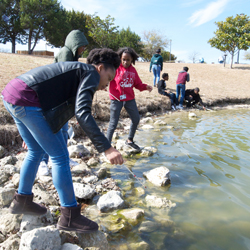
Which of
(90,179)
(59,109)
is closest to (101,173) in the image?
(90,179)

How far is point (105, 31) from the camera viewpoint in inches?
1126

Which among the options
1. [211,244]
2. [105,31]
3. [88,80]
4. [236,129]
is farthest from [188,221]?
[105,31]

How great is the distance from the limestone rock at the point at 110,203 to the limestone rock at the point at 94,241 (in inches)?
22.4

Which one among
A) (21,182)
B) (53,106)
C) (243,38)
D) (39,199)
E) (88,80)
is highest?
(243,38)

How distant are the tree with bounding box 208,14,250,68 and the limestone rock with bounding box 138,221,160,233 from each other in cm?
2943

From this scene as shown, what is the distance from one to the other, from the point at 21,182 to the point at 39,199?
62cm

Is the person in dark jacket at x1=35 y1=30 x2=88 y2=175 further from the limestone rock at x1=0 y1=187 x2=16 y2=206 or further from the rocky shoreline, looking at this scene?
the limestone rock at x1=0 y1=187 x2=16 y2=206

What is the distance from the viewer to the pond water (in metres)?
2.16

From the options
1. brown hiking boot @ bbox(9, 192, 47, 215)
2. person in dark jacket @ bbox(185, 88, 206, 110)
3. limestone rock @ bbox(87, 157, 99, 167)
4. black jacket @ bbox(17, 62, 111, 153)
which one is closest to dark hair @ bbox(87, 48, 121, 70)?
black jacket @ bbox(17, 62, 111, 153)

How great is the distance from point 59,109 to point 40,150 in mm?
506

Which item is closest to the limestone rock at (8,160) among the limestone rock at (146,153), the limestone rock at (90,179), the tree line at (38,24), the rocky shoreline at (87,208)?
the rocky shoreline at (87,208)

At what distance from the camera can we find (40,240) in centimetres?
163

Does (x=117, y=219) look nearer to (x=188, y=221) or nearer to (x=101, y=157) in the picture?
(x=188, y=221)

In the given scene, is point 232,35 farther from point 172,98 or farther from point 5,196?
point 5,196
